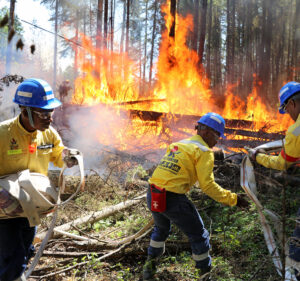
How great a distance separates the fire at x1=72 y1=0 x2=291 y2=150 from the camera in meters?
11.2

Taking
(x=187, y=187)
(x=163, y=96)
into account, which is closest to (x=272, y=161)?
(x=187, y=187)

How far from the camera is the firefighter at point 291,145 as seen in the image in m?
3.00

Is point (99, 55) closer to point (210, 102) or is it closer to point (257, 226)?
point (210, 102)

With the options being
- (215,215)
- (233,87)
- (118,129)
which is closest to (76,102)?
(118,129)

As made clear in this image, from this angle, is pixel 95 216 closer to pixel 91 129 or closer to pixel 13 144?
pixel 13 144

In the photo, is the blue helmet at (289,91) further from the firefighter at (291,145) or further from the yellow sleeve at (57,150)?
the yellow sleeve at (57,150)

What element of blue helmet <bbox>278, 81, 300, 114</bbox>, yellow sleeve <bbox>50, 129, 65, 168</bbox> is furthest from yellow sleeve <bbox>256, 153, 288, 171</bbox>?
yellow sleeve <bbox>50, 129, 65, 168</bbox>

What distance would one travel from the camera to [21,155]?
2.91 metres

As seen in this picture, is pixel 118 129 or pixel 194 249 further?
pixel 118 129

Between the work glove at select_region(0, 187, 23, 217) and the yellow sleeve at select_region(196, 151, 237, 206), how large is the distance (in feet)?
6.93

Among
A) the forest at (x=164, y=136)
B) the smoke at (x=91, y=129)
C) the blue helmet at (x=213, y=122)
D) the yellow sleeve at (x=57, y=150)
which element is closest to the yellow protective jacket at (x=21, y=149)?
the yellow sleeve at (x=57, y=150)

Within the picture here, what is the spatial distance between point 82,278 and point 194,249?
167cm

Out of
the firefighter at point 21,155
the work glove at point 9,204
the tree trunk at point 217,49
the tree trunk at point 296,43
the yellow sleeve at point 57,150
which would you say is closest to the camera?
the work glove at point 9,204

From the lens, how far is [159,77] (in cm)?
1394
